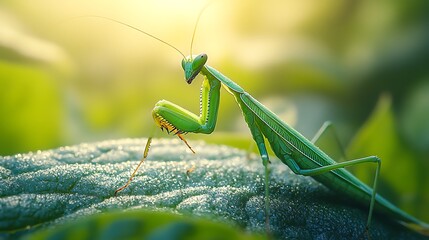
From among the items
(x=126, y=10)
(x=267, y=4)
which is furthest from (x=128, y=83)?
(x=267, y=4)

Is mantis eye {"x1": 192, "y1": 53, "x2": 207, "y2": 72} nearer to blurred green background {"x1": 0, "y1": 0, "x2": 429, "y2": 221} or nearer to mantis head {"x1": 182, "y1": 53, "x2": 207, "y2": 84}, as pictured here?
mantis head {"x1": 182, "y1": 53, "x2": 207, "y2": 84}

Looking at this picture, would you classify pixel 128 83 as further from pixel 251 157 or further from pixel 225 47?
pixel 251 157

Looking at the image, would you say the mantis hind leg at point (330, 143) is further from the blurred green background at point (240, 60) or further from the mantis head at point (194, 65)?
the mantis head at point (194, 65)

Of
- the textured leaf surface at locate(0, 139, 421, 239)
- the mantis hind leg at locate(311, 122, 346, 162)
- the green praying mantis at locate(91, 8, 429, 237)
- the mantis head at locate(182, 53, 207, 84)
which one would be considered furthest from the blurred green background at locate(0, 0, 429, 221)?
the textured leaf surface at locate(0, 139, 421, 239)

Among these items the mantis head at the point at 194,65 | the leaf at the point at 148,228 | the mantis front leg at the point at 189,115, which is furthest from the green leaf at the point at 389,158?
the leaf at the point at 148,228

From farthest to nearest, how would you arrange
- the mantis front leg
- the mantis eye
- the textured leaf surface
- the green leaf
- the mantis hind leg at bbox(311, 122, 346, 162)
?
the mantis hind leg at bbox(311, 122, 346, 162) < the green leaf < the mantis eye < the mantis front leg < the textured leaf surface

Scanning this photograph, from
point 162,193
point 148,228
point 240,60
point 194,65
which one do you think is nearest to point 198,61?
point 194,65

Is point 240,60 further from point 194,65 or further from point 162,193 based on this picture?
point 162,193
